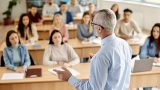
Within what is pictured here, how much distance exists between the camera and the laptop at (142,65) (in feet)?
10.3

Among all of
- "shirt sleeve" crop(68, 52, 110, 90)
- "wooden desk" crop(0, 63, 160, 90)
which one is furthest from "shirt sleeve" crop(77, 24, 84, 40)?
"shirt sleeve" crop(68, 52, 110, 90)

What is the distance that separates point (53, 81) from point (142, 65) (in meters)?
1.11

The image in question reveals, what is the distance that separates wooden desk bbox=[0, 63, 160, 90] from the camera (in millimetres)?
2990

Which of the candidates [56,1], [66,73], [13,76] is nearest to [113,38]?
[66,73]

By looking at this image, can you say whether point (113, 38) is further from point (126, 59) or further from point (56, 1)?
point (56, 1)

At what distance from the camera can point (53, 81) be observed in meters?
3.03

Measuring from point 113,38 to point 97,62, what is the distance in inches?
8.3

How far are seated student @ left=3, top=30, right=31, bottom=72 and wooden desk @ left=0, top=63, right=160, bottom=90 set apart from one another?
0.23 meters

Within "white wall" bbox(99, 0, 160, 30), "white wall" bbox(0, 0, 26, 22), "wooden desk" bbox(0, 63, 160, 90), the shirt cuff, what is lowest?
"wooden desk" bbox(0, 63, 160, 90)

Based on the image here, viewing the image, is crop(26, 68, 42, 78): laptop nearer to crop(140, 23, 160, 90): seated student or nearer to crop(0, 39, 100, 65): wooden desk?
crop(0, 39, 100, 65): wooden desk

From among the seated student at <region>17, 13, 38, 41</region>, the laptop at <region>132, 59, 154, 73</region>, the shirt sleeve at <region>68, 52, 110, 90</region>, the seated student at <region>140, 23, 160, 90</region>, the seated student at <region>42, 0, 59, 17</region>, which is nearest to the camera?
the shirt sleeve at <region>68, 52, 110, 90</region>

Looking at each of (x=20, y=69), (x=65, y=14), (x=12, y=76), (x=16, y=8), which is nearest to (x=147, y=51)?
(x=20, y=69)

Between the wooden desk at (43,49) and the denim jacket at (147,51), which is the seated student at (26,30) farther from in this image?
the denim jacket at (147,51)

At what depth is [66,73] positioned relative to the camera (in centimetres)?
210
